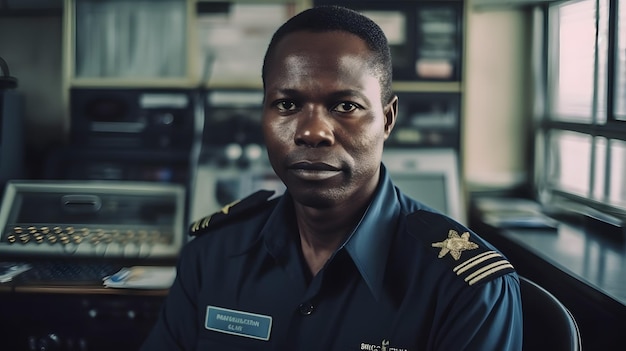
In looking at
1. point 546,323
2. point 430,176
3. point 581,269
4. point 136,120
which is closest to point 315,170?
point 546,323

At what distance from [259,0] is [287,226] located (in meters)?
1.35

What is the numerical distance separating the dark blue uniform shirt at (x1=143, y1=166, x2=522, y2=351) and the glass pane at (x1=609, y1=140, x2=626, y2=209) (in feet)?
3.19

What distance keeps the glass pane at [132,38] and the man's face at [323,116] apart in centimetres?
140

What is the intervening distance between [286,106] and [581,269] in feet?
2.98

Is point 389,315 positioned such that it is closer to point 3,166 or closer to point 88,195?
point 88,195

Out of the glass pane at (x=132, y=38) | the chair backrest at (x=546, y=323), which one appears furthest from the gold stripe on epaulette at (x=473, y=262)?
the glass pane at (x=132, y=38)

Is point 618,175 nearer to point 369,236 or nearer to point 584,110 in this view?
point 584,110

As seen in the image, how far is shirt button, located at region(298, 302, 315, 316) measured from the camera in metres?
1.11

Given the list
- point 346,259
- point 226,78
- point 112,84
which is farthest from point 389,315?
point 112,84

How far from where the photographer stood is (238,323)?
1164 mm

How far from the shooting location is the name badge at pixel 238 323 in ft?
3.77

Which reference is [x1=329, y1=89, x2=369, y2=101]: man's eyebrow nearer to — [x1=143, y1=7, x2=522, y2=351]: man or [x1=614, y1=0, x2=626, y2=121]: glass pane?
[x1=143, y1=7, x2=522, y2=351]: man

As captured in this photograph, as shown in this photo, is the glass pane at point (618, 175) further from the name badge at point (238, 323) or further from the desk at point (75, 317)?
the desk at point (75, 317)

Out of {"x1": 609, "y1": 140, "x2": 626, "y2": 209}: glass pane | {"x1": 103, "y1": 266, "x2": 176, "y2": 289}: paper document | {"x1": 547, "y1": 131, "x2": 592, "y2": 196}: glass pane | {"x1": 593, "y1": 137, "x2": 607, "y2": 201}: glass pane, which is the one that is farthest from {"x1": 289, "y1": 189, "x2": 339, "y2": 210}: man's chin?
{"x1": 547, "y1": 131, "x2": 592, "y2": 196}: glass pane
